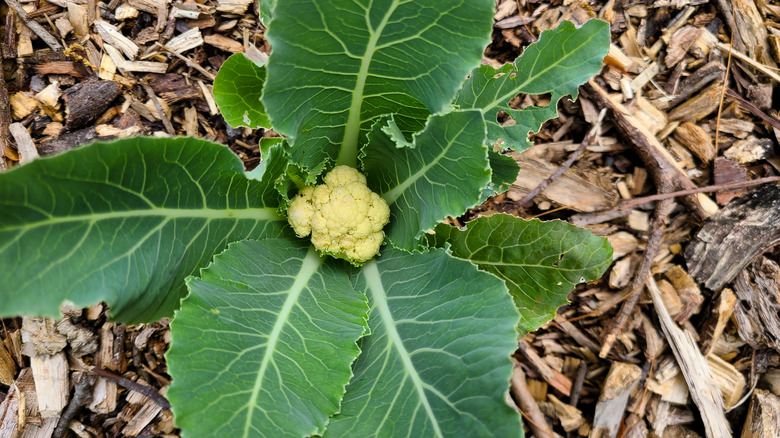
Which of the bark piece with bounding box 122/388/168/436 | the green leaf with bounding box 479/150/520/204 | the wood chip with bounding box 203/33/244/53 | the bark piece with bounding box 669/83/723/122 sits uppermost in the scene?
the bark piece with bounding box 669/83/723/122

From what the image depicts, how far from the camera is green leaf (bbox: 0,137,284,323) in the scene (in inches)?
49.9

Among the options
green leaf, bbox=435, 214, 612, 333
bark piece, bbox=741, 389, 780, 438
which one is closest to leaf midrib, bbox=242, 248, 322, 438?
green leaf, bbox=435, 214, 612, 333

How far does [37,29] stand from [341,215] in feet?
5.83

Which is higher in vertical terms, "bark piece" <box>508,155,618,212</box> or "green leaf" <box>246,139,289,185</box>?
"green leaf" <box>246,139,289,185</box>

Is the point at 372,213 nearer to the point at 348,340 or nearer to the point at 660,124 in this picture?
the point at 348,340

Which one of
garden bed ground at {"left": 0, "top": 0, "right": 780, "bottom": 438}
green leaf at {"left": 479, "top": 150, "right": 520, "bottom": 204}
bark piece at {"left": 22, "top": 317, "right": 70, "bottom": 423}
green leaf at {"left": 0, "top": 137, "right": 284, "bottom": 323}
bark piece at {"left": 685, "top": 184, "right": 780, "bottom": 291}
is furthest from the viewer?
bark piece at {"left": 685, "top": 184, "right": 780, "bottom": 291}

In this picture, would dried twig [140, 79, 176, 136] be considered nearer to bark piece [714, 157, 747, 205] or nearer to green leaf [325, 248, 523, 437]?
green leaf [325, 248, 523, 437]

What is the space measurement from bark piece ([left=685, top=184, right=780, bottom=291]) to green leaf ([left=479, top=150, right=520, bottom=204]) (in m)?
1.10

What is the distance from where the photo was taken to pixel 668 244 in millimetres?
2629

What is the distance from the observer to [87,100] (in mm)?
2381

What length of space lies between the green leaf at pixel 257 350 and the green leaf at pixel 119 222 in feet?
0.44

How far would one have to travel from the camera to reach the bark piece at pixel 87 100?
2367 millimetres

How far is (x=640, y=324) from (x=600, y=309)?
0.68ft

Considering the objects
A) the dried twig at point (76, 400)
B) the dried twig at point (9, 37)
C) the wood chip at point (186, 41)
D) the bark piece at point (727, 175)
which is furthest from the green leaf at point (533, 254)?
the dried twig at point (9, 37)
